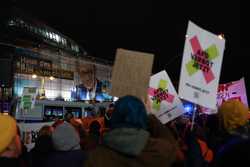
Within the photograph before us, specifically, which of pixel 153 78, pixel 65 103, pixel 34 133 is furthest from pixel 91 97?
pixel 153 78

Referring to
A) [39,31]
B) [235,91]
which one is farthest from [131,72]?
[39,31]

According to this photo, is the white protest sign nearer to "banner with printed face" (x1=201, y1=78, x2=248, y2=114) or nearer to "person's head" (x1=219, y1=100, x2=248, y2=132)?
"banner with printed face" (x1=201, y1=78, x2=248, y2=114)

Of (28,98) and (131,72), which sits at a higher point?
(131,72)

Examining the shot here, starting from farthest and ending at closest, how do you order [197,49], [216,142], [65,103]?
1. [65,103]
2. [197,49]
3. [216,142]

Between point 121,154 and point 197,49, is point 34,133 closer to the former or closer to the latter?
point 197,49

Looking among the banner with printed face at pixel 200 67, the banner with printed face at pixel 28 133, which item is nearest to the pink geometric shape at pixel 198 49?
the banner with printed face at pixel 200 67

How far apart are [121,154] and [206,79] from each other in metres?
2.45

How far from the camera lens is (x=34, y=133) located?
35.4 ft

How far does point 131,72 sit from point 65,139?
0.90 meters

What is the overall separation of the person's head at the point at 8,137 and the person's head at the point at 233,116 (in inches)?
67.7

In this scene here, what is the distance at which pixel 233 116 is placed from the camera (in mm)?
3594

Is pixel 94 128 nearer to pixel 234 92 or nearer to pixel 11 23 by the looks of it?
pixel 234 92

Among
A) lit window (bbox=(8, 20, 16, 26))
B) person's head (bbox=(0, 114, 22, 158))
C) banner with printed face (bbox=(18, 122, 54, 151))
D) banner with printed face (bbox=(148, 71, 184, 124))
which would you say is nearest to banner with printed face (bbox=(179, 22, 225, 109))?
banner with printed face (bbox=(148, 71, 184, 124))

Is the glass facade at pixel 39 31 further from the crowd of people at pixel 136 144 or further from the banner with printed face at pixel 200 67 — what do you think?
the crowd of people at pixel 136 144
